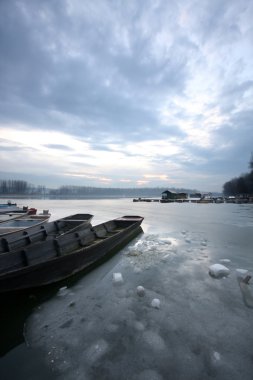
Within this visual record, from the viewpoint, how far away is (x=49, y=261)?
6.45 m

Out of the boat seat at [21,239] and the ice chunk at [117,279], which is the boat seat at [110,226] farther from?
the ice chunk at [117,279]

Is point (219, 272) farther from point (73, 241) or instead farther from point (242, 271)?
point (73, 241)

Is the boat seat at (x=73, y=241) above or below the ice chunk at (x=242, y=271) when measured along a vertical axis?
above

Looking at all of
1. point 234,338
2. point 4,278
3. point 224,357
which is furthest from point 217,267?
point 4,278

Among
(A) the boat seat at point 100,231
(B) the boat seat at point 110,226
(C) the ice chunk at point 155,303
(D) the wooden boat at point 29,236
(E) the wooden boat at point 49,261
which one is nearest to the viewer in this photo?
(C) the ice chunk at point 155,303

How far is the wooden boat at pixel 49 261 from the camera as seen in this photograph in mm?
5730

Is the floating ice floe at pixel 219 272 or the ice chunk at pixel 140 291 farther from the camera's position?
the floating ice floe at pixel 219 272

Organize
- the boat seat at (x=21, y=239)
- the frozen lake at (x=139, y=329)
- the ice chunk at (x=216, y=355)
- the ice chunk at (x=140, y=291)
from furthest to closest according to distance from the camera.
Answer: the boat seat at (x=21, y=239) → the ice chunk at (x=140, y=291) → the ice chunk at (x=216, y=355) → the frozen lake at (x=139, y=329)

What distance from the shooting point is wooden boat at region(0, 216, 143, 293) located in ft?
18.8

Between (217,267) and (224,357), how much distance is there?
4071mm

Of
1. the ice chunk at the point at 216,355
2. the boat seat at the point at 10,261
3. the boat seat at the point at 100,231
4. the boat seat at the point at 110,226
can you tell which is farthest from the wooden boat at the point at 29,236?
the ice chunk at the point at 216,355

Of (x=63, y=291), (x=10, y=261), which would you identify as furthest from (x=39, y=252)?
(x=63, y=291)

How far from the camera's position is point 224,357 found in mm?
3789

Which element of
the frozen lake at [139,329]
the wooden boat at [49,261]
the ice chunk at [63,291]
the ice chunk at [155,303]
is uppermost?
the wooden boat at [49,261]
